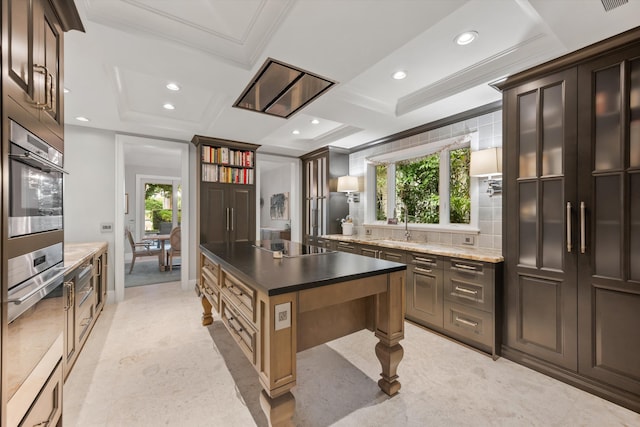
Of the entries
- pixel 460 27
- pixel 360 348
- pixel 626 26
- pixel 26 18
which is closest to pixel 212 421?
pixel 360 348

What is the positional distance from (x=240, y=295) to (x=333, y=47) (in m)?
1.80

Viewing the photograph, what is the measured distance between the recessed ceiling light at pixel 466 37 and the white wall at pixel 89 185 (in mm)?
4503

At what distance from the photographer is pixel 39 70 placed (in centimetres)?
114

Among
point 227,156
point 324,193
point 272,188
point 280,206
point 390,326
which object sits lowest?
point 390,326

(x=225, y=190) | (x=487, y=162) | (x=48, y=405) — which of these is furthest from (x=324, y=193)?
(x=48, y=405)

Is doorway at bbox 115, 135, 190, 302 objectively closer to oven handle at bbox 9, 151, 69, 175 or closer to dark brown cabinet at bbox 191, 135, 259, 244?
dark brown cabinet at bbox 191, 135, 259, 244

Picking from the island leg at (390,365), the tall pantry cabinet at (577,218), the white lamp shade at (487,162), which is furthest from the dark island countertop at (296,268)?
the white lamp shade at (487,162)

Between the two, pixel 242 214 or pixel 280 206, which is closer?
pixel 242 214

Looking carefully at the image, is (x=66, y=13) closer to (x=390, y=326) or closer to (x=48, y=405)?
(x=48, y=405)

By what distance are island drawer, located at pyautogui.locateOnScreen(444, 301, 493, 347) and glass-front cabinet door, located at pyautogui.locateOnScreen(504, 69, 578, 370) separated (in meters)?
0.16

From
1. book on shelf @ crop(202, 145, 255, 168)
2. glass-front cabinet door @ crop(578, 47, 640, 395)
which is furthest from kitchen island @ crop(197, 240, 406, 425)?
book on shelf @ crop(202, 145, 255, 168)

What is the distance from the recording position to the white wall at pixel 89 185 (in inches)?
147

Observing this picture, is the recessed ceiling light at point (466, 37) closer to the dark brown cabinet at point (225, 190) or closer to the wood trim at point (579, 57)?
the wood trim at point (579, 57)

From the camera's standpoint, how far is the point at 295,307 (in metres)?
1.46
